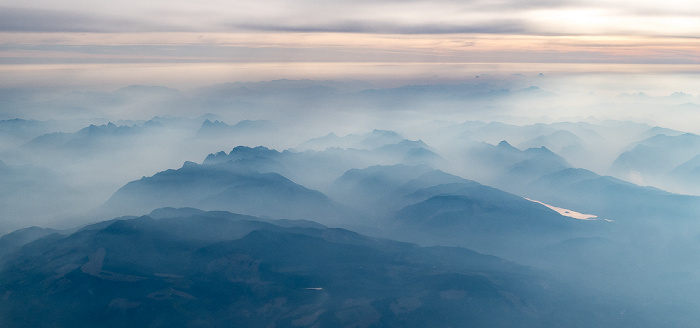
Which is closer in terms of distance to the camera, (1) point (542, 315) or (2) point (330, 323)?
(2) point (330, 323)

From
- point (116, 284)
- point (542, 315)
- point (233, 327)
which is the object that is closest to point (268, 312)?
point (233, 327)

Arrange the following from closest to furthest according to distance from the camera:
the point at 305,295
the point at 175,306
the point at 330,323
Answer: the point at 330,323
the point at 175,306
the point at 305,295

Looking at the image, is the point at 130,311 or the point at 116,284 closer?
the point at 130,311

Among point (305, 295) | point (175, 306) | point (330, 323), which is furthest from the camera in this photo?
point (305, 295)

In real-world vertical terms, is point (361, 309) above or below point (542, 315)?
above

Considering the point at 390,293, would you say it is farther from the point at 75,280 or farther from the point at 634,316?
the point at 75,280

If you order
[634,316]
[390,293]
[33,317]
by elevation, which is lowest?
[634,316]

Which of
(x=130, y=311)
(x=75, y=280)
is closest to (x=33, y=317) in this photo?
(x=75, y=280)

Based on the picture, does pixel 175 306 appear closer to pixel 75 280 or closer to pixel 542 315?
pixel 75 280

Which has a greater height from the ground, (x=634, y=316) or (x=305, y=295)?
(x=305, y=295)
